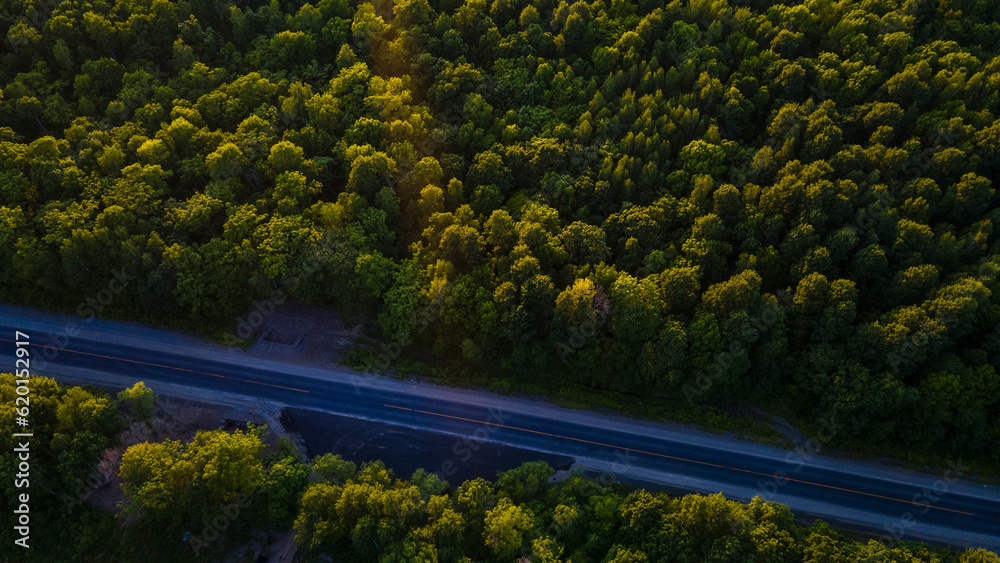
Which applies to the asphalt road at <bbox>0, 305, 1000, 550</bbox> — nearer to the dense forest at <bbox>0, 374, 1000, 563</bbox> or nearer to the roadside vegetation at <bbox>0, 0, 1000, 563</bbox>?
the roadside vegetation at <bbox>0, 0, 1000, 563</bbox>

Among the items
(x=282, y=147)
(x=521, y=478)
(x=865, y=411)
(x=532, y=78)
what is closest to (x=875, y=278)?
(x=865, y=411)

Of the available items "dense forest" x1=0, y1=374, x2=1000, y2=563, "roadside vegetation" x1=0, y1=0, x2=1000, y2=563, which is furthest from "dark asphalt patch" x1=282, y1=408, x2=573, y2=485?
"roadside vegetation" x1=0, y1=0, x2=1000, y2=563
